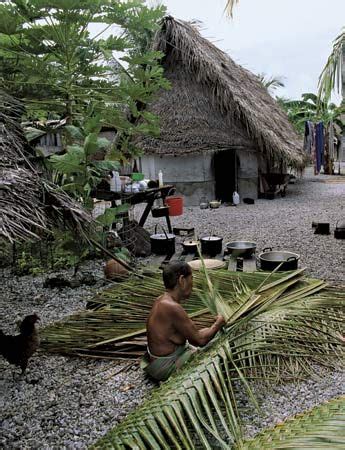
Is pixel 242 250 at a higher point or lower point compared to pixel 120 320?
higher

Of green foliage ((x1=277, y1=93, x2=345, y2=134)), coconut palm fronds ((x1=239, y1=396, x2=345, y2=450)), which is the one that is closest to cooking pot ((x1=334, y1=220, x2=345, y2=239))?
coconut palm fronds ((x1=239, y1=396, x2=345, y2=450))

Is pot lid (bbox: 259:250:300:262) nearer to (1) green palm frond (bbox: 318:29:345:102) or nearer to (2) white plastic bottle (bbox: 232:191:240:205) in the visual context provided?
(1) green palm frond (bbox: 318:29:345:102)

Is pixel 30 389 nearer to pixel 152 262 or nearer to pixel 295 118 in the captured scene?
pixel 152 262

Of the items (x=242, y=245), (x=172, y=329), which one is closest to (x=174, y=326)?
(x=172, y=329)

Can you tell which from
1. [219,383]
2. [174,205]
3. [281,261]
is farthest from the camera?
[174,205]

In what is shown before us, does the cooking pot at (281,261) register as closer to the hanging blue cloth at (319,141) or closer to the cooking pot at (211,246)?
the cooking pot at (211,246)

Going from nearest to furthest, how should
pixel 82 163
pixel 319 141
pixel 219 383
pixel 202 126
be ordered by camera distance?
pixel 219 383 → pixel 82 163 → pixel 202 126 → pixel 319 141

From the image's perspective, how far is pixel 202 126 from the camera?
38.6 ft

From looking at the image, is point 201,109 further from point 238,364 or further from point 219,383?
point 219,383

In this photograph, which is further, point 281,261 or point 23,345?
point 281,261

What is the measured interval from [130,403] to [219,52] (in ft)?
41.1

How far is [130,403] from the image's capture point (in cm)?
290

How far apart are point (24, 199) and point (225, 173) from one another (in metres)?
11.1

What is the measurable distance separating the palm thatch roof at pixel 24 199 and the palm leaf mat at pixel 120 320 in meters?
0.90
